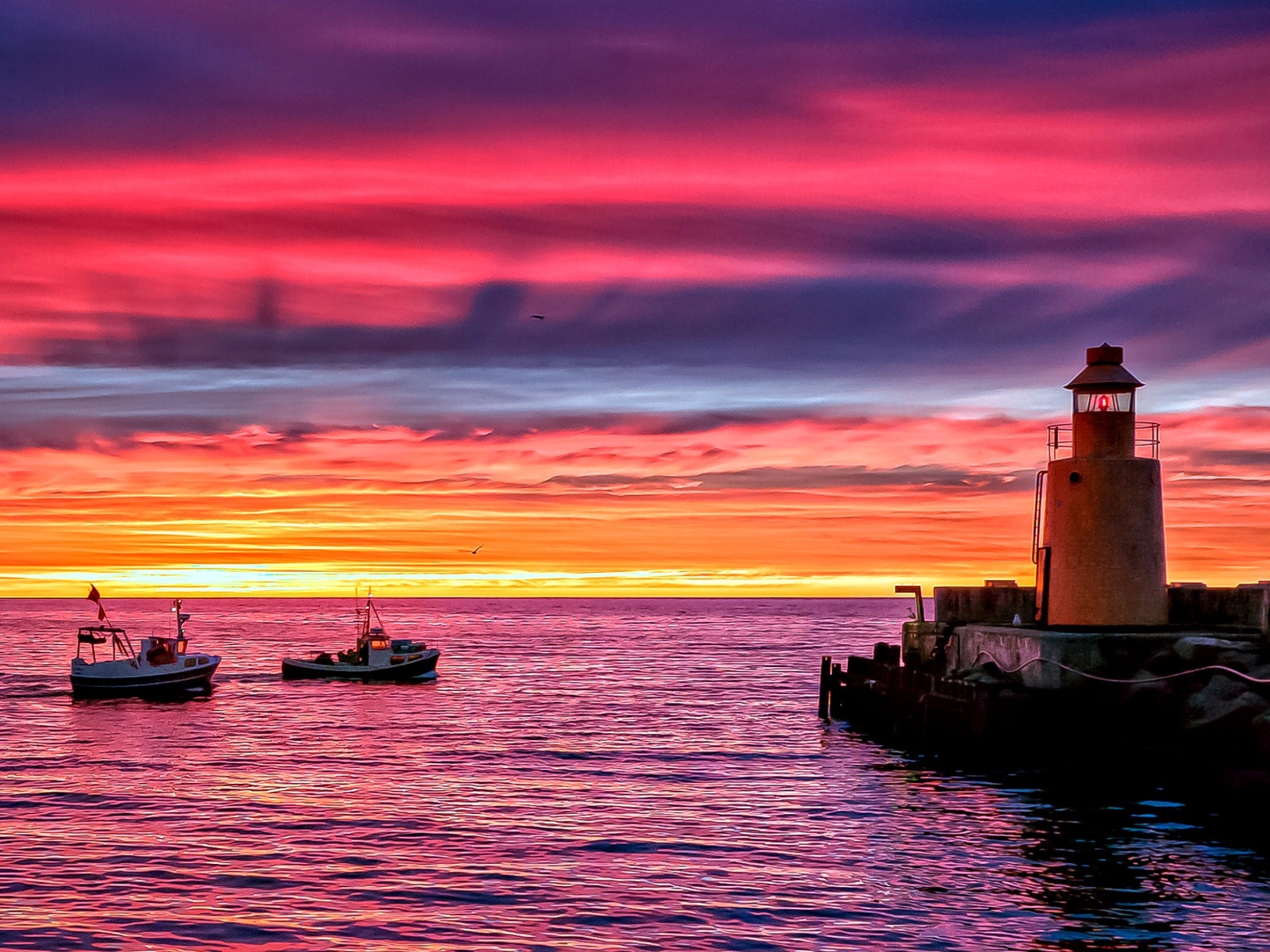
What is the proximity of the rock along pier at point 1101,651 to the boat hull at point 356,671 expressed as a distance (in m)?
42.0

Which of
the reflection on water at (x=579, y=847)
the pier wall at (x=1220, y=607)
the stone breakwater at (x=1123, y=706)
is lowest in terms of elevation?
the reflection on water at (x=579, y=847)

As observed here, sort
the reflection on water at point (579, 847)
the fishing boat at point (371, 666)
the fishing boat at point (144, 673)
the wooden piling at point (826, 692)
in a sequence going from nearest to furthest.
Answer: the reflection on water at point (579, 847)
the wooden piling at point (826, 692)
the fishing boat at point (144, 673)
the fishing boat at point (371, 666)

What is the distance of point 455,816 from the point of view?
106 feet

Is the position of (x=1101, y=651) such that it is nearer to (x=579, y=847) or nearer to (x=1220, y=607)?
(x=1220, y=607)

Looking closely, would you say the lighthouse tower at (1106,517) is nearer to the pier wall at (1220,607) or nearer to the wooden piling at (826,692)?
the pier wall at (1220,607)

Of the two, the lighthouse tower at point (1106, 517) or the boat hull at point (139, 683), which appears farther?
the boat hull at point (139, 683)

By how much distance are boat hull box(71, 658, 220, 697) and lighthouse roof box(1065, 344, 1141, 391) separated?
173 feet

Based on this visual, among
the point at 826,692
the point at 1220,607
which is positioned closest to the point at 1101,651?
the point at 1220,607

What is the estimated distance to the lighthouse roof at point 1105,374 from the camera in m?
39.0

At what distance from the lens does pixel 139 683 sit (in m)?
71.1

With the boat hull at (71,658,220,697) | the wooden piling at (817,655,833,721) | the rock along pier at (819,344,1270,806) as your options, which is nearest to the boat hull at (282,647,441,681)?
the boat hull at (71,658,220,697)

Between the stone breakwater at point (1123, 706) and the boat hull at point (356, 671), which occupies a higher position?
the stone breakwater at point (1123, 706)

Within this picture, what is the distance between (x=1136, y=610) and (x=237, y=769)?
29216 mm

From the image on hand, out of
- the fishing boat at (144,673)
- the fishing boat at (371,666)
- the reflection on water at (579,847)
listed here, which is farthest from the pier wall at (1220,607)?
the fishing boat at (371,666)
